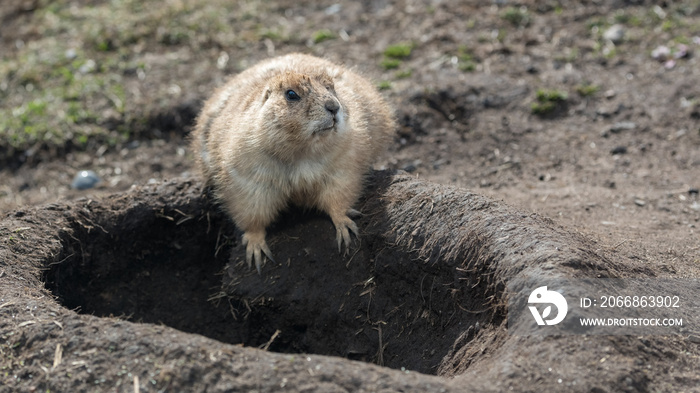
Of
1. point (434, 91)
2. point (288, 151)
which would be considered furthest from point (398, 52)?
point (288, 151)

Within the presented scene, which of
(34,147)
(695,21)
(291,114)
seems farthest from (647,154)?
(34,147)

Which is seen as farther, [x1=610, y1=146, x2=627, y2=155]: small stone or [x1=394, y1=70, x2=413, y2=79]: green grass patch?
[x1=394, y1=70, x2=413, y2=79]: green grass patch

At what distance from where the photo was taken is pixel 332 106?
6.02m

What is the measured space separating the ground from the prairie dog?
0.92m

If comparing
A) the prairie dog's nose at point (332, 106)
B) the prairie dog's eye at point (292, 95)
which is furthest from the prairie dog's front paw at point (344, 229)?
the prairie dog's eye at point (292, 95)

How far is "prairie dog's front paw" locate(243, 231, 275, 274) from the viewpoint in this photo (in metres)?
6.74

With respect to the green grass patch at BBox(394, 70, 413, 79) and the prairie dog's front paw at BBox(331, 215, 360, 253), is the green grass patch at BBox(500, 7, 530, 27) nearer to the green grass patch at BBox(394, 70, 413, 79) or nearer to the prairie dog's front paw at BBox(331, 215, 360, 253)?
the green grass patch at BBox(394, 70, 413, 79)

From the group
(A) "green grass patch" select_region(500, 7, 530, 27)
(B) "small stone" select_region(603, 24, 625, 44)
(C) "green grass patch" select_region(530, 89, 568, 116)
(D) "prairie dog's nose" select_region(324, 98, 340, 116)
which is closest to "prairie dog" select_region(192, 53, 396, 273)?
(D) "prairie dog's nose" select_region(324, 98, 340, 116)

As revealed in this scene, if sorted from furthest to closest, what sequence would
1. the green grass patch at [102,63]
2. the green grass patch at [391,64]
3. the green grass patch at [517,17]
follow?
1. the green grass patch at [517,17]
2. the green grass patch at [391,64]
3. the green grass patch at [102,63]

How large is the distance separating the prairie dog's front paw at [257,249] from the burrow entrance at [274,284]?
0.08 metres

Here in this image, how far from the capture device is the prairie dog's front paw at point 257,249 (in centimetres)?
674

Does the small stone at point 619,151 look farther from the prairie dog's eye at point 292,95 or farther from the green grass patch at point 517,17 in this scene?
the prairie dog's eye at point 292,95

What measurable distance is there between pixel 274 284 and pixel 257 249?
1.14 feet

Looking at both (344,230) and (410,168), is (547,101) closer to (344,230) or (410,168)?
(410,168)
